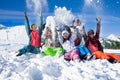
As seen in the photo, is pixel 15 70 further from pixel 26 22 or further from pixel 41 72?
pixel 26 22

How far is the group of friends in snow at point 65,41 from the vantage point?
1122 cm

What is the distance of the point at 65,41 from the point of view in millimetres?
12820

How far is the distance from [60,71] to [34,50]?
20.5ft

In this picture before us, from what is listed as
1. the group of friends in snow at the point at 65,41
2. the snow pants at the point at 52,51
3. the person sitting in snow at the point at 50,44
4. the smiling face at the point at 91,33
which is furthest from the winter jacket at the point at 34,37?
the smiling face at the point at 91,33

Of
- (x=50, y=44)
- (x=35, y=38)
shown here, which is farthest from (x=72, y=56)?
(x=35, y=38)

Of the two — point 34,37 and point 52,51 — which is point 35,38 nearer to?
point 34,37

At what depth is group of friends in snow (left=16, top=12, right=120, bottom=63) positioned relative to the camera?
11.2 m

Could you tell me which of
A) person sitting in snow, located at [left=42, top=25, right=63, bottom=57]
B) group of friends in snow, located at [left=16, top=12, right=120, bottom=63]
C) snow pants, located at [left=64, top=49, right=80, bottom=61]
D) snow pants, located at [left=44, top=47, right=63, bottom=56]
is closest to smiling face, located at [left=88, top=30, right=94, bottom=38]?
group of friends in snow, located at [left=16, top=12, right=120, bottom=63]

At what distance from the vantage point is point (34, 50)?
44.2 feet

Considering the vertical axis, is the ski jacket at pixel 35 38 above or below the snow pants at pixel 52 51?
above

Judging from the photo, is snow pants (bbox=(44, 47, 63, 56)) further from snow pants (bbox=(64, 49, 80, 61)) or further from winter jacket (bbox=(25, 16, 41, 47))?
winter jacket (bbox=(25, 16, 41, 47))

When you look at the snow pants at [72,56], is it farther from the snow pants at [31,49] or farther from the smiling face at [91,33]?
the snow pants at [31,49]

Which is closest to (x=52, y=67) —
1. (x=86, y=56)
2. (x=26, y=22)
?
(x=86, y=56)

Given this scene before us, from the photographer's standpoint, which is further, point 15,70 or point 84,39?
point 84,39
